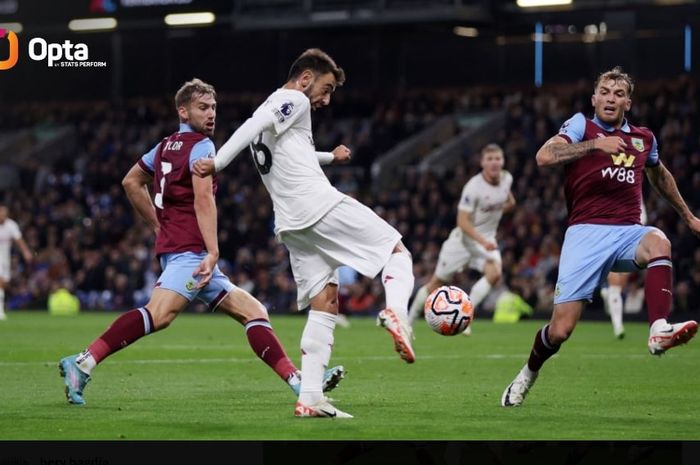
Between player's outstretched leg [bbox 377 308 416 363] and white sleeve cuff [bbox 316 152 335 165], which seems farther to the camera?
white sleeve cuff [bbox 316 152 335 165]

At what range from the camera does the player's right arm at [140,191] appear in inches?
399

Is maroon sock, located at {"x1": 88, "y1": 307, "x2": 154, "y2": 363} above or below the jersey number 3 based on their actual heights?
below

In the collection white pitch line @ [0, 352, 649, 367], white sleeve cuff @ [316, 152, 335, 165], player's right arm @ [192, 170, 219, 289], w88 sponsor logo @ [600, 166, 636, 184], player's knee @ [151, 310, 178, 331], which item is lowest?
white pitch line @ [0, 352, 649, 367]

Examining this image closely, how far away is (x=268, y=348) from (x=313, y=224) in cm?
143

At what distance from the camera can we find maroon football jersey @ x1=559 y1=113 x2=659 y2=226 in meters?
9.34

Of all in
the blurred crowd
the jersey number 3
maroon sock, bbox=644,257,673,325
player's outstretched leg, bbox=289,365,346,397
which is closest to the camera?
the jersey number 3

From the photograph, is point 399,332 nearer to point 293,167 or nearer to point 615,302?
point 293,167

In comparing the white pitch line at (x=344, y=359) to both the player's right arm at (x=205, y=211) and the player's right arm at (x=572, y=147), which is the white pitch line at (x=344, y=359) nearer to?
the player's right arm at (x=205, y=211)

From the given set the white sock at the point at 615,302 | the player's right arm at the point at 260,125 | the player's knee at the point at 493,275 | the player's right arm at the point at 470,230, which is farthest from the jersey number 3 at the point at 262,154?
the player's knee at the point at 493,275

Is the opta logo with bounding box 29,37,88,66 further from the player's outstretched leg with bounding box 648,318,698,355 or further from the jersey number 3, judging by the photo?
the player's outstretched leg with bounding box 648,318,698,355

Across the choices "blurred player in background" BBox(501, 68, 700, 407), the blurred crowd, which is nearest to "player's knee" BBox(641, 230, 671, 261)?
"blurred player in background" BBox(501, 68, 700, 407)

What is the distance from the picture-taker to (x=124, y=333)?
958cm
